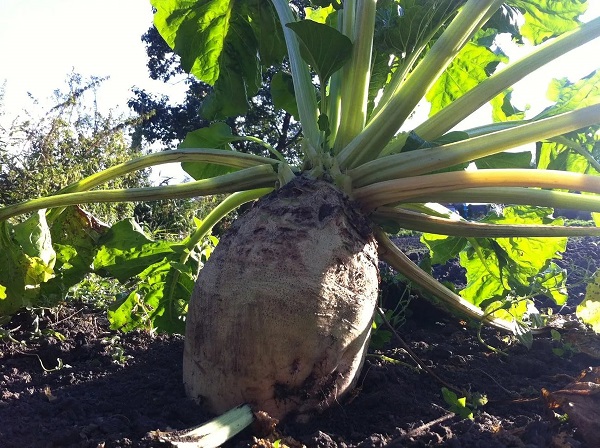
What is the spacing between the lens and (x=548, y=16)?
2.72 meters

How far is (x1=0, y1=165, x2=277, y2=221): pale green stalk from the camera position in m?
1.83

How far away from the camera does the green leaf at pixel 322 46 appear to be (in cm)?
180

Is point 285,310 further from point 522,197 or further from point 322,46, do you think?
point 322,46

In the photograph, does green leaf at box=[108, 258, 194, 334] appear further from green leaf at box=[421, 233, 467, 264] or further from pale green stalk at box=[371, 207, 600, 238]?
green leaf at box=[421, 233, 467, 264]

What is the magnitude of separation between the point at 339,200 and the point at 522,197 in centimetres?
54

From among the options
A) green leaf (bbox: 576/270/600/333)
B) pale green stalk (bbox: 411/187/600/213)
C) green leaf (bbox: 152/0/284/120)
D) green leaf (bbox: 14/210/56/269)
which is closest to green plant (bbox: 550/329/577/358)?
green leaf (bbox: 576/270/600/333)

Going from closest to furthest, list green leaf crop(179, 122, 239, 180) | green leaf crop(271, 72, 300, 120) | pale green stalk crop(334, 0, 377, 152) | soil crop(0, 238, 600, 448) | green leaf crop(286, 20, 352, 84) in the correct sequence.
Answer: soil crop(0, 238, 600, 448) < green leaf crop(286, 20, 352, 84) < pale green stalk crop(334, 0, 377, 152) < green leaf crop(179, 122, 239, 180) < green leaf crop(271, 72, 300, 120)

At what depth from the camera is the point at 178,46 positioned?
278 centimetres

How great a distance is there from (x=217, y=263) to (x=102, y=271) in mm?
857

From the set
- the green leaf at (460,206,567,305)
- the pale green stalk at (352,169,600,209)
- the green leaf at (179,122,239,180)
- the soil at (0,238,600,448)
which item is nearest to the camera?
the soil at (0,238,600,448)

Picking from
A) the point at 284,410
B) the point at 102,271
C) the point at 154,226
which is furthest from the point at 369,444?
the point at 154,226

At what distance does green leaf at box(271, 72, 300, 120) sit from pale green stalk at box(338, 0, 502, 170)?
0.93 m

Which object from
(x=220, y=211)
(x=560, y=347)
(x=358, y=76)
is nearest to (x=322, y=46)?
(x=358, y=76)

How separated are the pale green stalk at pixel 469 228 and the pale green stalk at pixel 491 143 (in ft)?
0.76
